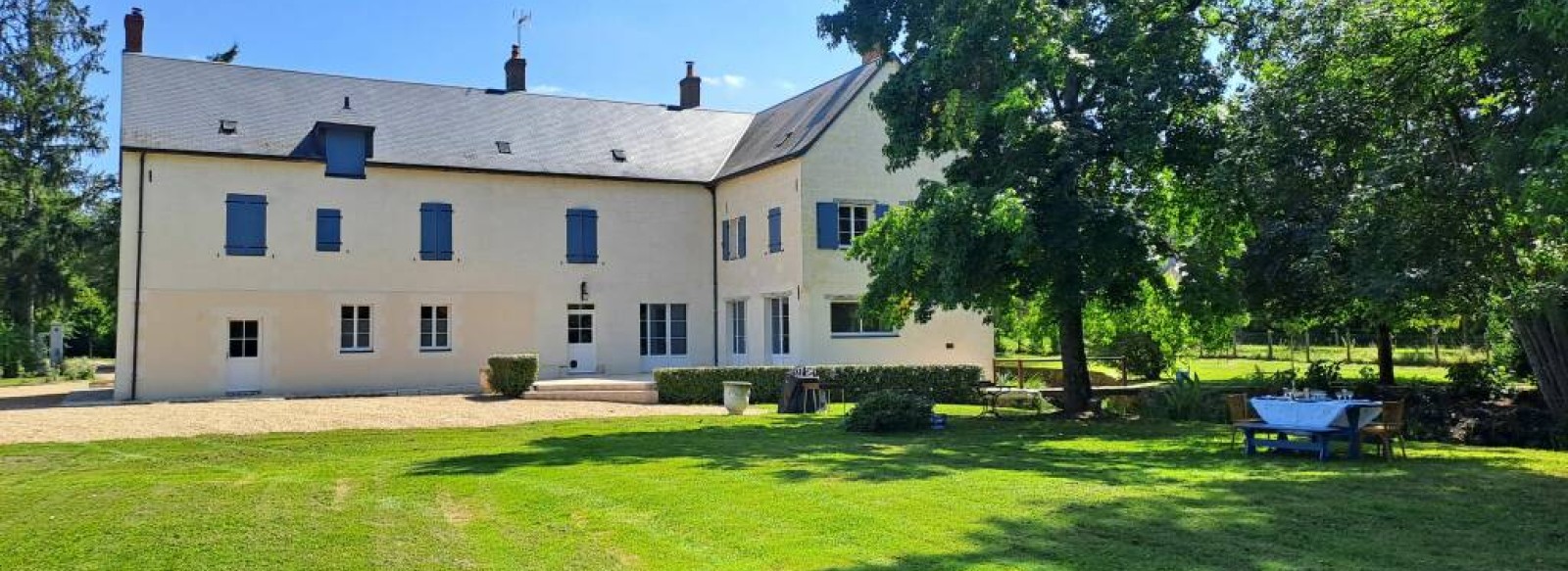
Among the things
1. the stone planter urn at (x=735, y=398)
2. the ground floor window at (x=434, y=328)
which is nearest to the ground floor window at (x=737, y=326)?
the ground floor window at (x=434, y=328)

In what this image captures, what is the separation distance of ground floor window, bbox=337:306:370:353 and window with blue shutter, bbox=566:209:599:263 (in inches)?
184

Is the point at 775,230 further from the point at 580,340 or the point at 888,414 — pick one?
the point at 888,414

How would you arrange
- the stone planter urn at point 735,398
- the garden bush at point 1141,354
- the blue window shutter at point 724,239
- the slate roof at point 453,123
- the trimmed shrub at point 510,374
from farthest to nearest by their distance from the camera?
the garden bush at point 1141,354 < the blue window shutter at point 724,239 < the slate roof at point 453,123 < the trimmed shrub at point 510,374 < the stone planter urn at point 735,398

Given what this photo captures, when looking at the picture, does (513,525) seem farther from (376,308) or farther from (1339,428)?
(376,308)

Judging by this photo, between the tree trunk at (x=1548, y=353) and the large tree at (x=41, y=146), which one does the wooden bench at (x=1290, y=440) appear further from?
the large tree at (x=41, y=146)

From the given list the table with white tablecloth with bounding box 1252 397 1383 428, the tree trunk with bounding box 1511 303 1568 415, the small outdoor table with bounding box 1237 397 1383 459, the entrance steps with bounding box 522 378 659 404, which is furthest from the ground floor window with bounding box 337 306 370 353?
the tree trunk with bounding box 1511 303 1568 415

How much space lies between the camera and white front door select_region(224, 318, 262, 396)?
21219mm

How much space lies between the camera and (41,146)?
116 ft

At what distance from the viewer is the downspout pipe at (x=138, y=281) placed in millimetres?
20328

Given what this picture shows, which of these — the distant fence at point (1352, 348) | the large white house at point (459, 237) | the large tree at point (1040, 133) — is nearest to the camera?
the large tree at point (1040, 133)

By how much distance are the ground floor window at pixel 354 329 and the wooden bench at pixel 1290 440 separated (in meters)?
18.0

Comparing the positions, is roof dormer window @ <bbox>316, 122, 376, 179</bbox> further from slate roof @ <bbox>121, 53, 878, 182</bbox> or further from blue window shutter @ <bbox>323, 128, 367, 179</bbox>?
slate roof @ <bbox>121, 53, 878, 182</bbox>

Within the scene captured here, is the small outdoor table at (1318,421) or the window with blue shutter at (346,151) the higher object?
the window with blue shutter at (346,151)

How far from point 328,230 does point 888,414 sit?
14.3 meters
